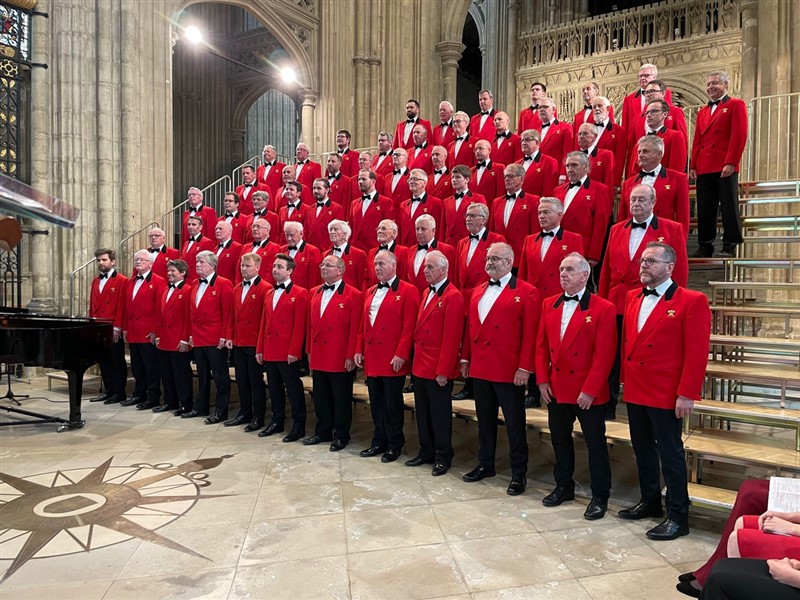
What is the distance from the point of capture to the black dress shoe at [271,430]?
18.6 feet

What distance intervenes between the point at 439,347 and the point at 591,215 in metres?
1.61

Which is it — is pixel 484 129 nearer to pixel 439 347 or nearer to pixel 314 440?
pixel 439 347

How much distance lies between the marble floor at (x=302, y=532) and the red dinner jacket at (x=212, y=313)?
1.24 metres

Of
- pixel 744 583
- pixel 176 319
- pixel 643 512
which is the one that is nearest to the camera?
pixel 744 583

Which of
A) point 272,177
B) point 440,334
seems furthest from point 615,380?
point 272,177

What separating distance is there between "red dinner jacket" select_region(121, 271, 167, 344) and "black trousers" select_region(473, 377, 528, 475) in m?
3.86

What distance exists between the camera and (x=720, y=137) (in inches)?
214

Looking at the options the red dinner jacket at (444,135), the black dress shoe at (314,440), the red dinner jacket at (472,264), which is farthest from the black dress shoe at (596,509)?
the red dinner jacket at (444,135)

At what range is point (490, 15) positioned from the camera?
52.6 feet

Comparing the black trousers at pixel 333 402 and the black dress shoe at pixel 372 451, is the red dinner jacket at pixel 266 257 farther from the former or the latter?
the black dress shoe at pixel 372 451

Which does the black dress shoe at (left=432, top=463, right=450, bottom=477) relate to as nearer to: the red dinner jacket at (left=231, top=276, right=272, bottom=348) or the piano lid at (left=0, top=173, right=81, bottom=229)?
the red dinner jacket at (left=231, top=276, right=272, bottom=348)

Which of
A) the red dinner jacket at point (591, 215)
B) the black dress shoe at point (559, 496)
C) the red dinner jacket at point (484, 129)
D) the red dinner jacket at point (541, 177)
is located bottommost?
the black dress shoe at point (559, 496)

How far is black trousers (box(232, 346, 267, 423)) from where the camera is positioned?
5.89 meters

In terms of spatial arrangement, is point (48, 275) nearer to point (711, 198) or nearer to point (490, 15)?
point (711, 198)
